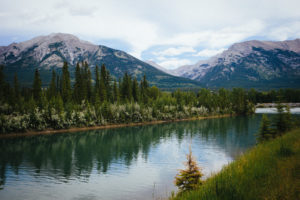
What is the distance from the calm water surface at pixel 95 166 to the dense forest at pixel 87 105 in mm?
15354

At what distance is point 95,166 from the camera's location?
42500 millimetres

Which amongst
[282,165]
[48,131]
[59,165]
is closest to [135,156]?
[59,165]

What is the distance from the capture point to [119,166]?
42.0 m

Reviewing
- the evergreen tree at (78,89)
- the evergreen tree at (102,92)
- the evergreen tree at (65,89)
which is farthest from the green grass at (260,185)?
the evergreen tree at (78,89)

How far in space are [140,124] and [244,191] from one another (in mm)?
105024

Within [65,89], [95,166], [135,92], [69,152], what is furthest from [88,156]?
[135,92]

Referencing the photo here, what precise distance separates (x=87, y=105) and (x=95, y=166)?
66838 mm

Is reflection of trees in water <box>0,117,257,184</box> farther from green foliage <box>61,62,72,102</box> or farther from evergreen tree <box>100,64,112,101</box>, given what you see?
evergreen tree <box>100,64,112,101</box>

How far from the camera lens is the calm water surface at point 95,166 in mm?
28875

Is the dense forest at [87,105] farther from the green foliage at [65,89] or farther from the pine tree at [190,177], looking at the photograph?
the pine tree at [190,177]

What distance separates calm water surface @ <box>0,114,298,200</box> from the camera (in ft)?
94.7

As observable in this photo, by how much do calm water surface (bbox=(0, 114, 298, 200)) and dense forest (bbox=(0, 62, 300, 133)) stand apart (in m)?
15.4

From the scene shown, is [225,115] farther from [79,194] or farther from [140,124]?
[79,194]

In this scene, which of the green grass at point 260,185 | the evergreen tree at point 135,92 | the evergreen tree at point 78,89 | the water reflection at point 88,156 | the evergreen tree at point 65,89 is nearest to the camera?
the green grass at point 260,185
